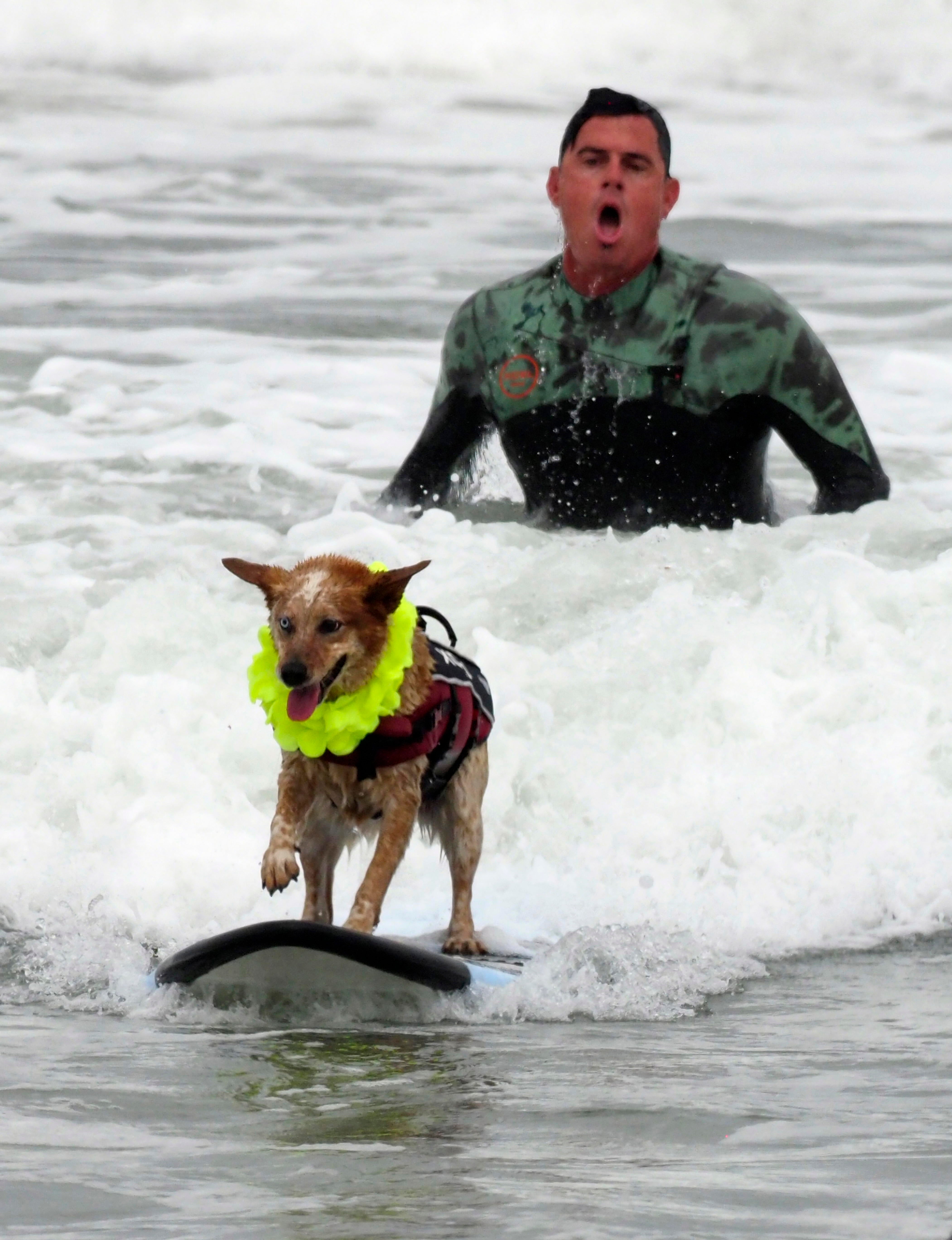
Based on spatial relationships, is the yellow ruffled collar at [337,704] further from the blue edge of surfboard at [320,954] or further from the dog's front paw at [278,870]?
the blue edge of surfboard at [320,954]

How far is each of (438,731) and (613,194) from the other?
3096 millimetres

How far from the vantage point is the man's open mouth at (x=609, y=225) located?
27.0 feet

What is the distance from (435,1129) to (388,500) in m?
5.11

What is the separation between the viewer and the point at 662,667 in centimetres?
780

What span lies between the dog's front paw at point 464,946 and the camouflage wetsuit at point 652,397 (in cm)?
295

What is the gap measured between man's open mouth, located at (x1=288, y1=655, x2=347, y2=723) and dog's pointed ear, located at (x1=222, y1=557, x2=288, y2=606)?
8.9 inches

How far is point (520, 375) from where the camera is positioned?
8.48 metres

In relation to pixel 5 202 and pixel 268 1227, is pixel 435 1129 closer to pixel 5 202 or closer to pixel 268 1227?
pixel 268 1227

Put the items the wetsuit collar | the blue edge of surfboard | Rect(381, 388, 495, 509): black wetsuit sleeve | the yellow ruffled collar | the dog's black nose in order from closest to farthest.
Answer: the blue edge of surfboard, the dog's black nose, the yellow ruffled collar, the wetsuit collar, Rect(381, 388, 495, 509): black wetsuit sleeve

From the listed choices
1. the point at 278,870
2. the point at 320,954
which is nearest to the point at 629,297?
the point at 278,870

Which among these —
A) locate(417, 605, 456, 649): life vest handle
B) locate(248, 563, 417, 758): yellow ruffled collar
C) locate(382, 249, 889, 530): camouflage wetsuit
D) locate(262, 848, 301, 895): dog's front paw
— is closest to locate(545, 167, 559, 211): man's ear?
locate(382, 249, 889, 530): camouflage wetsuit

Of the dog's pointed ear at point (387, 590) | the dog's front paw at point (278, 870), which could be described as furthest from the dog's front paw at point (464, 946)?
the dog's pointed ear at point (387, 590)

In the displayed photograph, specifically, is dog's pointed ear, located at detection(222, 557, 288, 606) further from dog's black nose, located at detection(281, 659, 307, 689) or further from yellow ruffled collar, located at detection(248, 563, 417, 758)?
dog's black nose, located at detection(281, 659, 307, 689)

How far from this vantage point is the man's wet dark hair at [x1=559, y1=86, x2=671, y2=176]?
823cm
